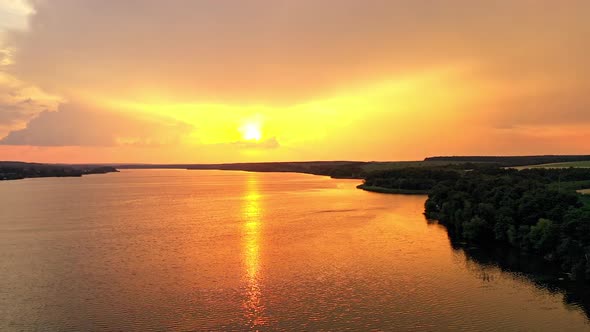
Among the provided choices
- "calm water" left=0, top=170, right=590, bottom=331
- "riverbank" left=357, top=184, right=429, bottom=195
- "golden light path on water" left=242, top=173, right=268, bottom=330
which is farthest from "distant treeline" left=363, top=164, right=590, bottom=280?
"riverbank" left=357, top=184, right=429, bottom=195

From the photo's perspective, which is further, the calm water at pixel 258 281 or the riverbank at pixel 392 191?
A: the riverbank at pixel 392 191

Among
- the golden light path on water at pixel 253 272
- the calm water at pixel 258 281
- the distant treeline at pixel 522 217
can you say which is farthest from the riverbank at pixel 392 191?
the golden light path on water at pixel 253 272

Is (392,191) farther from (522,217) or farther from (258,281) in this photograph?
(258,281)

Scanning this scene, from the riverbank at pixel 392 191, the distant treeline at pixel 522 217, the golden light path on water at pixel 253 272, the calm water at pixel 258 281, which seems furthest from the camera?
the riverbank at pixel 392 191

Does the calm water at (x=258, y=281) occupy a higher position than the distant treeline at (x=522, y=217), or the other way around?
the distant treeline at (x=522, y=217)

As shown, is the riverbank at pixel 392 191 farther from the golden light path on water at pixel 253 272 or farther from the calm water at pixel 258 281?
the golden light path on water at pixel 253 272

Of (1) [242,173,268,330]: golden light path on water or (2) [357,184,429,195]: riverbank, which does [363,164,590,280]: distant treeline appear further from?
(2) [357,184,429,195]: riverbank

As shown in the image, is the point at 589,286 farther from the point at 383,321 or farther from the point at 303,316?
the point at 303,316

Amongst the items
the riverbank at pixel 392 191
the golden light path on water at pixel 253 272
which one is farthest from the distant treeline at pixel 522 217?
the riverbank at pixel 392 191

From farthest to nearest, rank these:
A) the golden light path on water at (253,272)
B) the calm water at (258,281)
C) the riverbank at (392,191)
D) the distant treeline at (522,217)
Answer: the riverbank at (392,191) → the distant treeline at (522,217) → the golden light path on water at (253,272) → the calm water at (258,281)
